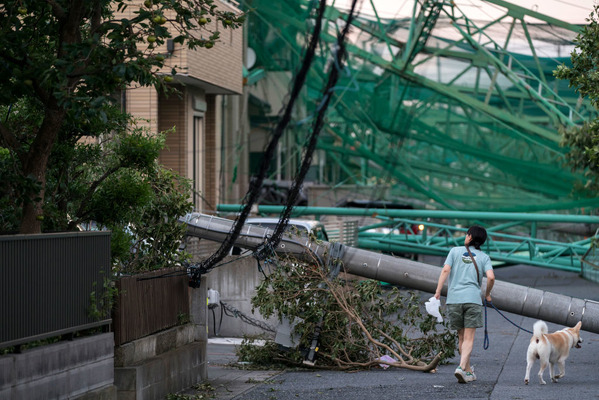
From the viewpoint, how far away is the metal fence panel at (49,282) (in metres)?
7.19

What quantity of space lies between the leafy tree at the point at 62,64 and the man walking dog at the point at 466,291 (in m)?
3.94

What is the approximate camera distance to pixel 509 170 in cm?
2864

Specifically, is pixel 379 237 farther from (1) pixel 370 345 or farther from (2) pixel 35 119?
(2) pixel 35 119

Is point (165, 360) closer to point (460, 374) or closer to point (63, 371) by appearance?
point (63, 371)

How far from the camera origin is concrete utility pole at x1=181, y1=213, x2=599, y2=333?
1242 cm

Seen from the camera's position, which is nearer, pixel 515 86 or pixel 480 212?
pixel 480 212

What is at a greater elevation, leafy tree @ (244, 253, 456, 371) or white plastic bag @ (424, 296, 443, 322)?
white plastic bag @ (424, 296, 443, 322)

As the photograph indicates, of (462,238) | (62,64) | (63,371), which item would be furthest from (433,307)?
(462,238)

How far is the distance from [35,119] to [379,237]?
1797 centimetres

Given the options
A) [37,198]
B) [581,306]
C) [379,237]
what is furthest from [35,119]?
[379,237]

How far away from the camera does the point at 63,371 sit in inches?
307

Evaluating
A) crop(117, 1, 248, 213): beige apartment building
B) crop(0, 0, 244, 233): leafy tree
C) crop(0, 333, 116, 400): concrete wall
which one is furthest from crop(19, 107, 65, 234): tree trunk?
crop(117, 1, 248, 213): beige apartment building

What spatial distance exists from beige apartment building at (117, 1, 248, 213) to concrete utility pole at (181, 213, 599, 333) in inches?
220

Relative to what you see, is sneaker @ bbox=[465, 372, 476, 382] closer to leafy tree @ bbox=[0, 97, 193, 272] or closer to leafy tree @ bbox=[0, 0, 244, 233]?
leafy tree @ bbox=[0, 97, 193, 272]
